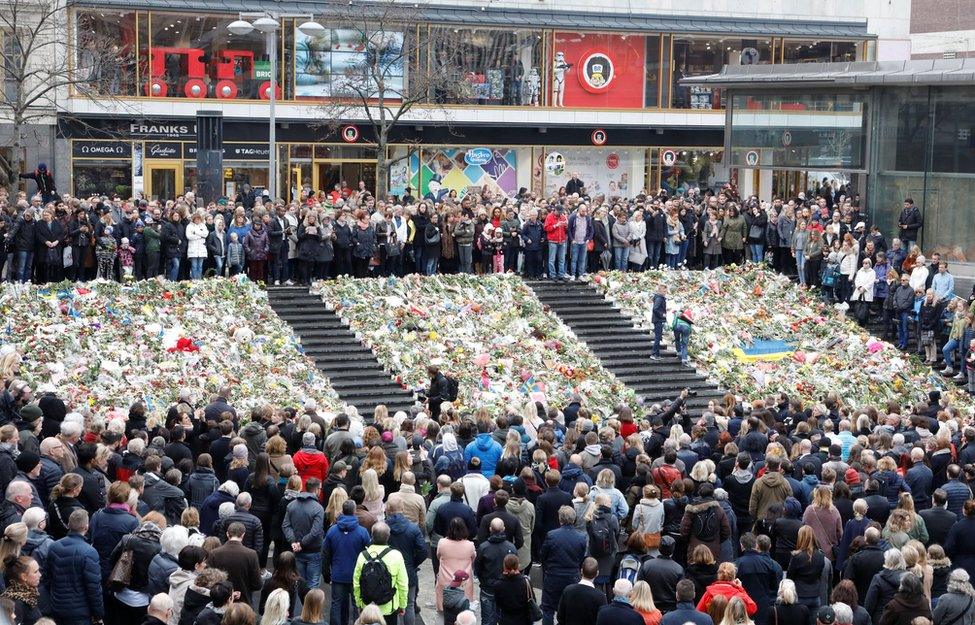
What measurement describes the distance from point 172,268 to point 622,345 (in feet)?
29.9

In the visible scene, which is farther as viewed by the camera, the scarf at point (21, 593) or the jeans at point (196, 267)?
the jeans at point (196, 267)

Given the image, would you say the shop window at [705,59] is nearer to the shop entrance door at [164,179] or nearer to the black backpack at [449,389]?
the shop entrance door at [164,179]

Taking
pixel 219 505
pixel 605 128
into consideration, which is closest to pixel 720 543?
pixel 219 505

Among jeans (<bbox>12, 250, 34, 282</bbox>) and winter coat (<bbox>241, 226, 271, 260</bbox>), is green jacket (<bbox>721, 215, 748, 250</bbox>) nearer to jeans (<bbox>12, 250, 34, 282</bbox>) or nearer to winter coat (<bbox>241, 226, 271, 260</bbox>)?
winter coat (<bbox>241, 226, 271, 260</bbox>)

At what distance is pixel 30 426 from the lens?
1570cm

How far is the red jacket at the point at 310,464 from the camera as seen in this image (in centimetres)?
1577

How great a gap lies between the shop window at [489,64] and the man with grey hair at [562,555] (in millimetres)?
32046

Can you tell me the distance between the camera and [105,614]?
12383 mm

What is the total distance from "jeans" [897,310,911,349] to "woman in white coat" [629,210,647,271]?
5.78 metres

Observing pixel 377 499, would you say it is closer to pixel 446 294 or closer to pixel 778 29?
pixel 446 294

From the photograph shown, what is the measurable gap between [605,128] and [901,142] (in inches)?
706

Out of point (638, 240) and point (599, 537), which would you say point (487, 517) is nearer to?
point (599, 537)

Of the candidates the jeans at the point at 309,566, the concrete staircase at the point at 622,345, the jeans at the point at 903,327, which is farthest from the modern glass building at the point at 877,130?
the jeans at the point at 309,566

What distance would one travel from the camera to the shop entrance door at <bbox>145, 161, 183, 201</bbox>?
42.2 m
